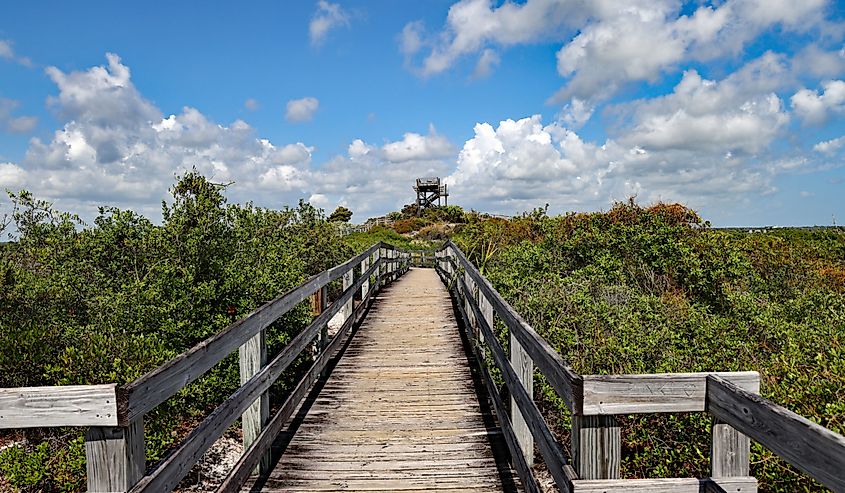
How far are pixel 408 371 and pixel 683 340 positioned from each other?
276 centimetres

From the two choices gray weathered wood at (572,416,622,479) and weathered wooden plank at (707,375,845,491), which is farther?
gray weathered wood at (572,416,622,479)

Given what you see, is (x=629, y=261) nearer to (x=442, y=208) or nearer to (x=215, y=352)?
(x=215, y=352)

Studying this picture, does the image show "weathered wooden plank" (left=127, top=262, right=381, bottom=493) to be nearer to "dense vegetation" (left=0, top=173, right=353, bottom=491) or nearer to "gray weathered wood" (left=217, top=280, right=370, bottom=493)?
"gray weathered wood" (left=217, top=280, right=370, bottom=493)

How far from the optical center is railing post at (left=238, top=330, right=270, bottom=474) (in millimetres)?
3602

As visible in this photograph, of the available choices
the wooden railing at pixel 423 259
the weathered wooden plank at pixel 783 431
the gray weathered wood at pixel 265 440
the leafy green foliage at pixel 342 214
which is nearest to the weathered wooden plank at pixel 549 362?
the weathered wooden plank at pixel 783 431

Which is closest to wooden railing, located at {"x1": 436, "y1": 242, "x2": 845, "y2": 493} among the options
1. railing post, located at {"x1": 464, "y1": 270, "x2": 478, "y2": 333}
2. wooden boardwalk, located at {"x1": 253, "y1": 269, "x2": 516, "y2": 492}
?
wooden boardwalk, located at {"x1": 253, "y1": 269, "x2": 516, "y2": 492}

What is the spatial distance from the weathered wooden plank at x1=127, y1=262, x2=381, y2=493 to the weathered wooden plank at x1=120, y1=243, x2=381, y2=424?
0.23m

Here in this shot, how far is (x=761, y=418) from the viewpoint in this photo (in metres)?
1.77

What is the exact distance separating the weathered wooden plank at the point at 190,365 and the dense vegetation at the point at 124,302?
5.50ft

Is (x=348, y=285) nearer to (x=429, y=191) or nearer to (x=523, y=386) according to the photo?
(x=523, y=386)

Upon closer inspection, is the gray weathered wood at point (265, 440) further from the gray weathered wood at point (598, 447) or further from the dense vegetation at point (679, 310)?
the dense vegetation at point (679, 310)

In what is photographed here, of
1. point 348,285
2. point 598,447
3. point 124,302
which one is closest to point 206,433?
point 598,447

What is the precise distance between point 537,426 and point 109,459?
6.23ft

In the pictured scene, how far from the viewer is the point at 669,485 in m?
2.09
